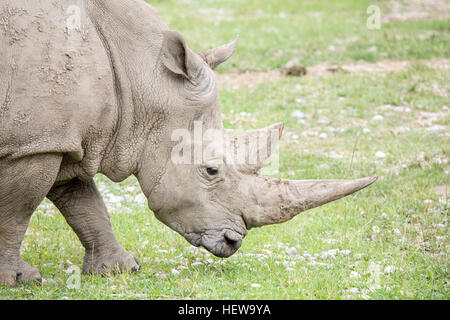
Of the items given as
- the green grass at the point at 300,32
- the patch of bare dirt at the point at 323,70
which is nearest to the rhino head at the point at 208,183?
the patch of bare dirt at the point at 323,70

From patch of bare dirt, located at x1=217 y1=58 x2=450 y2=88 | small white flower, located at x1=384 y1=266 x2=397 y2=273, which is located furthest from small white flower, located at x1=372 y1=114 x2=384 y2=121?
small white flower, located at x1=384 y1=266 x2=397 y2=273

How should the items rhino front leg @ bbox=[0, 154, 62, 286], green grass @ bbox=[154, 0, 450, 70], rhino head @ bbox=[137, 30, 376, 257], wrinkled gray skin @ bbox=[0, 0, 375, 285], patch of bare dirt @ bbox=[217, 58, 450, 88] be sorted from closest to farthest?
wrinkled gray skin @ bbox=[0, 0, 375, 285], rhino front leg @ bbox=[0, 154, 62, 286], rhino head @ bbox=[137, 30, 376, 257], patch of bare dirt @ bbox=[217, 58, 450, 88], green grass @ bbox=[154, 0, 450, 70]

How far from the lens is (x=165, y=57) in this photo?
21.7 ft

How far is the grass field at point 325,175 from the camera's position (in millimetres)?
6770

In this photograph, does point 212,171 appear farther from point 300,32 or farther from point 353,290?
point 300,32

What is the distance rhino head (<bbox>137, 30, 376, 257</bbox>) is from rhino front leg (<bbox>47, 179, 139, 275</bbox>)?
0.79 metres

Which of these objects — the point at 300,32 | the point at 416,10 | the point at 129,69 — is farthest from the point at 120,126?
the point at 416,10

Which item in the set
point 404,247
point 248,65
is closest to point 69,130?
point 404,247

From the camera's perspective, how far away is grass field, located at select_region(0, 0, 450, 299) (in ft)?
22.2

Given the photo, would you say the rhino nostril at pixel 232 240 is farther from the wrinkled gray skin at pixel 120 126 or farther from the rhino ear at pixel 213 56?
the rhino ear at pixel 213 56

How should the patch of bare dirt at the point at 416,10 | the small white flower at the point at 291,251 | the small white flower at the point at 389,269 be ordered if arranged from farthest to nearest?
1. the patch of bare dirt at the point at 416,10
2. the small white flower at the point at 291,251
3. the small white flower at the point at 389,269

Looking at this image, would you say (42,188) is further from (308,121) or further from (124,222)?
(308,121)

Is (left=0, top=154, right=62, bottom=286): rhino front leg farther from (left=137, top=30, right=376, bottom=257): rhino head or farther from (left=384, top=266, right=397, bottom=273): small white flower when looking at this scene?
(left=384, top=266, right=397, bottom=273): small white flower

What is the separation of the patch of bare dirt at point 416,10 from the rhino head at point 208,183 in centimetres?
1311
